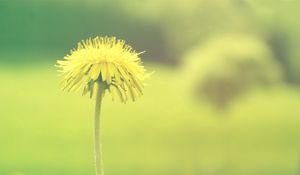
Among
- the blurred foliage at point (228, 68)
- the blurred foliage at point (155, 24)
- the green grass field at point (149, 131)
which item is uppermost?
the blurred foliage at point (155, 24)

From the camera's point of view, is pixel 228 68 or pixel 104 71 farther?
pixel 228 68

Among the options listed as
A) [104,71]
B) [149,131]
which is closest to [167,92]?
[149,131]

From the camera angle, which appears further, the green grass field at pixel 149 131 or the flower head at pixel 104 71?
the green grass field at pixel 149 131

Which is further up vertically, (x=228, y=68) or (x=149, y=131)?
(x=228, y=68)

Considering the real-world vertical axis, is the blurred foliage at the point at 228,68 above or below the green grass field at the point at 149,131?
above

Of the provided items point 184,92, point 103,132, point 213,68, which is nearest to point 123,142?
point 103,132

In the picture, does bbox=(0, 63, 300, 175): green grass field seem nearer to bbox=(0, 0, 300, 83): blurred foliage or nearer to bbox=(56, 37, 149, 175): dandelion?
bbox=(0, 0, 300, 83): blurred foliage

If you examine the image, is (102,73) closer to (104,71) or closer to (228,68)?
(104,71)

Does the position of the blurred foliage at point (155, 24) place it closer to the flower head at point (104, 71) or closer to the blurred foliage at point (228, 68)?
the blurred foliage at point (228, 68)

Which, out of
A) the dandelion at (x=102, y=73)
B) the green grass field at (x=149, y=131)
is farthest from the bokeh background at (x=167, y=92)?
the dandelion at (x=102, y=73)
